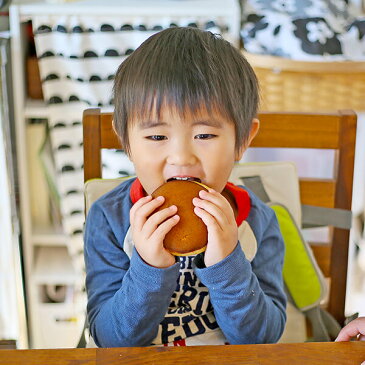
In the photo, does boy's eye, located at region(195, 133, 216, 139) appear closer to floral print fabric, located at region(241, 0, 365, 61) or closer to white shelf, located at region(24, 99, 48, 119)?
floral print fabric, located at region(241, 0, 365, 61)

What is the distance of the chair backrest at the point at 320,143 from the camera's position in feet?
4.31

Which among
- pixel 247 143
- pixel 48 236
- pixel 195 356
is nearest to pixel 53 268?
pixel 48 236

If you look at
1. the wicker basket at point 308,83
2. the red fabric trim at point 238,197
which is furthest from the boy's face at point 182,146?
the wicker basket at point 308,83

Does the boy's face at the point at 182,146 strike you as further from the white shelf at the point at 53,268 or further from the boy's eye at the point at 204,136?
the white shelf at the point at 53,268

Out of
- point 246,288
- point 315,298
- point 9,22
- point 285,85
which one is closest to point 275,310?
point 246,288

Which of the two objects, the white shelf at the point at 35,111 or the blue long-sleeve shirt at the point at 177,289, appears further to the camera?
the white shelf at the point at 35,111

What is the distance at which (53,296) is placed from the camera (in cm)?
240

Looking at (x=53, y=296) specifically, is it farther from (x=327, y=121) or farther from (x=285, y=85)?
A: (x=327, y=121)

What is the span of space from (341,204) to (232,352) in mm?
695

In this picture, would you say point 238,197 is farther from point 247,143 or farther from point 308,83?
point 308,83

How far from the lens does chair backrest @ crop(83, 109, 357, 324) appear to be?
1314 millimetres

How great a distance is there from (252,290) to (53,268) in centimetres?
138

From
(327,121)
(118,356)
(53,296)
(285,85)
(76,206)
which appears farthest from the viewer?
(53,296)

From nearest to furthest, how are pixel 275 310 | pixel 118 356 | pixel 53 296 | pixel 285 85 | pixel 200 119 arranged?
pixel 118 356
pixel 200 119
pixel 275 310
pixel 285 85
pixel 53 296
